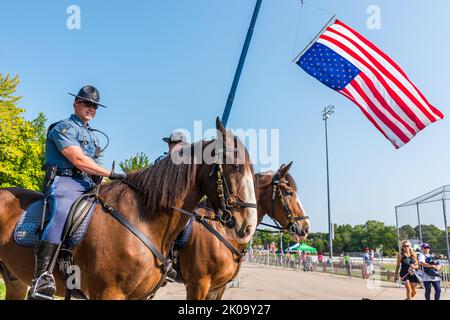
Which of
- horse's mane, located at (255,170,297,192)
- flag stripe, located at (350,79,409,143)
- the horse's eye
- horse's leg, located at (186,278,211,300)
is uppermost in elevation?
flag stripe, located at (350,79,409,143)

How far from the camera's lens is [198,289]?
592 centimetres

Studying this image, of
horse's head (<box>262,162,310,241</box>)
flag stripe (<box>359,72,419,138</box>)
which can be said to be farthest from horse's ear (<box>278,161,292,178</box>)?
flag stripe (<box>359,72,419,138</box>)

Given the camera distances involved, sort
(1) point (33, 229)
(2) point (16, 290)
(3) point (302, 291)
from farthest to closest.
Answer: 1. (3) point (302, 291)
2. (2) point (16, 290)
3. (1) point (33, 229)

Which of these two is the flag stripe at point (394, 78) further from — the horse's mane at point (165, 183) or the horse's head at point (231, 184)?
the horse's mane at point (165, 183)

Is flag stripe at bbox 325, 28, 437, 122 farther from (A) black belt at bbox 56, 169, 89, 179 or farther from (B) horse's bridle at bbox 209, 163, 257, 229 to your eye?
(A) black belt at bbox 56, 169, 89, 179

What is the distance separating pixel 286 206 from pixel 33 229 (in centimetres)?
536

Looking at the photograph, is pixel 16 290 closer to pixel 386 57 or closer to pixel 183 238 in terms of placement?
pixel 183 238

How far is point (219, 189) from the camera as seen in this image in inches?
157

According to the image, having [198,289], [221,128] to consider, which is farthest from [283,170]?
[221,128]

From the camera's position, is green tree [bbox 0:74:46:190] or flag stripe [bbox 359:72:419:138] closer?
flag stripe [bbox 359:72:419:138]

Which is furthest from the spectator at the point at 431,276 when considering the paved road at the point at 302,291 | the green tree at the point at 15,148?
the green tree at the point at 15,148

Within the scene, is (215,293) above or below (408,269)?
below

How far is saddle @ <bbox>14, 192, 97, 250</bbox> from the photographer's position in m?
3.71
